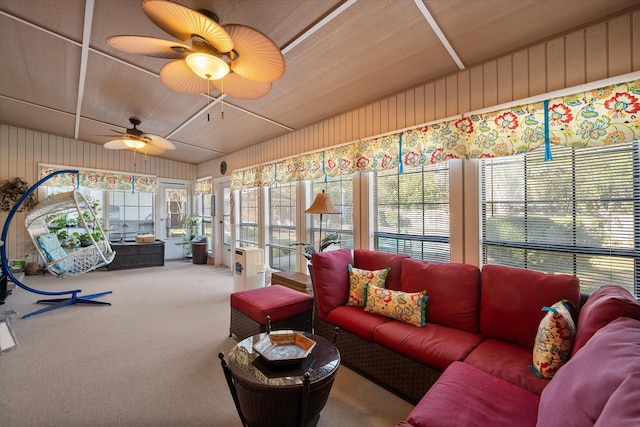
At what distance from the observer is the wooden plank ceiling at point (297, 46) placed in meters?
1.93

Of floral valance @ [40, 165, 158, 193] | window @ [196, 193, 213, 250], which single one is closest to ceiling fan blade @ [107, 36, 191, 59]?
floral valance @ [40, 165, 158, 193]

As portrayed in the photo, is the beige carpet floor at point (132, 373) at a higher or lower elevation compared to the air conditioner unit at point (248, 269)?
lower

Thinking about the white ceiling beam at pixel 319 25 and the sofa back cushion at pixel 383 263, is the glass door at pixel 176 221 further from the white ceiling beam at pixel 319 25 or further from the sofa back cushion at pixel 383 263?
the white ceiling beam at pixel 319 25

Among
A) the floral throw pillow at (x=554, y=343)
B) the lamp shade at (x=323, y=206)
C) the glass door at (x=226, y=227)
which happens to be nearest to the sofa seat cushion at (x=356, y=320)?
the floral throw pillow at (x=554, y=343)

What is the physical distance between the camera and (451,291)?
2.12m

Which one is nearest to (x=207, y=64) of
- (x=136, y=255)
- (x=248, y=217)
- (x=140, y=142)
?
(x=140, y=142)

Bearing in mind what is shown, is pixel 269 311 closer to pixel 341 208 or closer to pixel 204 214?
pixel 341 208

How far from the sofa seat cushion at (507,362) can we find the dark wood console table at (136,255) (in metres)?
6.78

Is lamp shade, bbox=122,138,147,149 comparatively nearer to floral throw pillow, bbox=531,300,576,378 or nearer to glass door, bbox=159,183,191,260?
glass door, bbox=159,183,191,260

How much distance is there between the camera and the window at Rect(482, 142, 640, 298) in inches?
74.6

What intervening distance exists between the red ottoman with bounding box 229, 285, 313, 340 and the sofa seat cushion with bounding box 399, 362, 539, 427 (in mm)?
1494

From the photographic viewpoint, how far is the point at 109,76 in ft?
10.3

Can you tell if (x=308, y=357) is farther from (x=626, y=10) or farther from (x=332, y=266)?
(x=626, y=10)

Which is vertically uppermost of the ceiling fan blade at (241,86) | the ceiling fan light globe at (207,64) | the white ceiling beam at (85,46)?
the white ceiling beam at (85,46)
